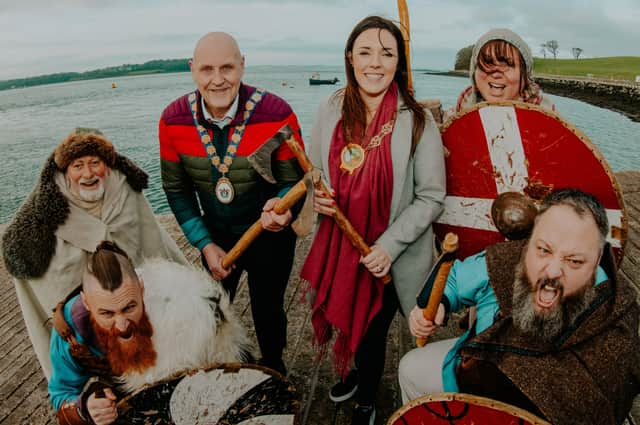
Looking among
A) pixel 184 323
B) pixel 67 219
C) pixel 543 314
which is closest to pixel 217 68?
pixel 67 219

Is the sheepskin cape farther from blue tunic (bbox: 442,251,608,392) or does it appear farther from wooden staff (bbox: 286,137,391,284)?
blue tunic (bbox: 442,251,608,392)

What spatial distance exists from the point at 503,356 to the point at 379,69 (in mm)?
1234

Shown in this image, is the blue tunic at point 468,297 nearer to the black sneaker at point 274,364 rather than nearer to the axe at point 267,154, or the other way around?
the axe at point 267,154

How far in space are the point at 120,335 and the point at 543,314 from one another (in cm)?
158

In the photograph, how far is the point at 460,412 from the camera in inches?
55.1

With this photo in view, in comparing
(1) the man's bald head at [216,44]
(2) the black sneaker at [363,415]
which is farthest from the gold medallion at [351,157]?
(2) the black sneaker at [363,415]

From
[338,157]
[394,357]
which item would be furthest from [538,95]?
[394,357]

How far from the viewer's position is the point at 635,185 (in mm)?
6039

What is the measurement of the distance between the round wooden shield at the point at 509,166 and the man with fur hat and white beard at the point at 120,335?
126 centimetres

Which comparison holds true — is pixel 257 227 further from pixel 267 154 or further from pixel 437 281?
pixel 437 281

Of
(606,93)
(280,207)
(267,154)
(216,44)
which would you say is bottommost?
(280,207)

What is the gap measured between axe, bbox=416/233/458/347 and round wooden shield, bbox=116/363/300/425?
618mm

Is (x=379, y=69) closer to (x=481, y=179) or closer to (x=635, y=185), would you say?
(x=481, y=179)

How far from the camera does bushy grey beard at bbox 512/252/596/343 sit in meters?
1.50
